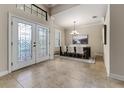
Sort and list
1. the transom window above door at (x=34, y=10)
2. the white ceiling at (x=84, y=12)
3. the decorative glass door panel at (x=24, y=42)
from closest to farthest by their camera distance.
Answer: the decorative glass door panel at (x=24, y=42) < the transom window above door at (x=34, y=10) < the white ceiling at (x=84, y=12)

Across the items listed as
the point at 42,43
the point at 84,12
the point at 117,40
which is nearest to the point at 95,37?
the point at 84,12

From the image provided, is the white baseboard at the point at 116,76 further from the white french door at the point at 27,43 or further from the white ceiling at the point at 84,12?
the white french door at the point at 27,43

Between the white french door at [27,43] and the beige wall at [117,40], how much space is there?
3.23 metres

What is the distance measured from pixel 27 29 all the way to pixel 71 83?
2.93 metres

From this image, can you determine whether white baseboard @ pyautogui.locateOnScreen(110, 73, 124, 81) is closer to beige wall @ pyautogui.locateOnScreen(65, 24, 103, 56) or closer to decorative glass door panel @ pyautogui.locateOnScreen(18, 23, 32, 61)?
decorative glass door panel @ pyautogui.locateOnScreen(18, 23, 32, 61)

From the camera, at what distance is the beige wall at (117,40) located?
257 centimetres

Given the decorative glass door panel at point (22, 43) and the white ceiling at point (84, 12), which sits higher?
the white ceiling at point (84, 12)

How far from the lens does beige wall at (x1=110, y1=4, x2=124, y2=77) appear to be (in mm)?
2570

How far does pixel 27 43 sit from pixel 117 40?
134 inches

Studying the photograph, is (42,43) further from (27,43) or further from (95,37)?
(95,37)

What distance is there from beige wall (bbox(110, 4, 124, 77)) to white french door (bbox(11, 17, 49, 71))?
Result: 323 cm

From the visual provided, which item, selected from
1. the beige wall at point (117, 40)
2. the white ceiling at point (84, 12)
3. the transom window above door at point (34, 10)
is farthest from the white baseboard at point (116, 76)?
the transom window above door at point (34, 10)
